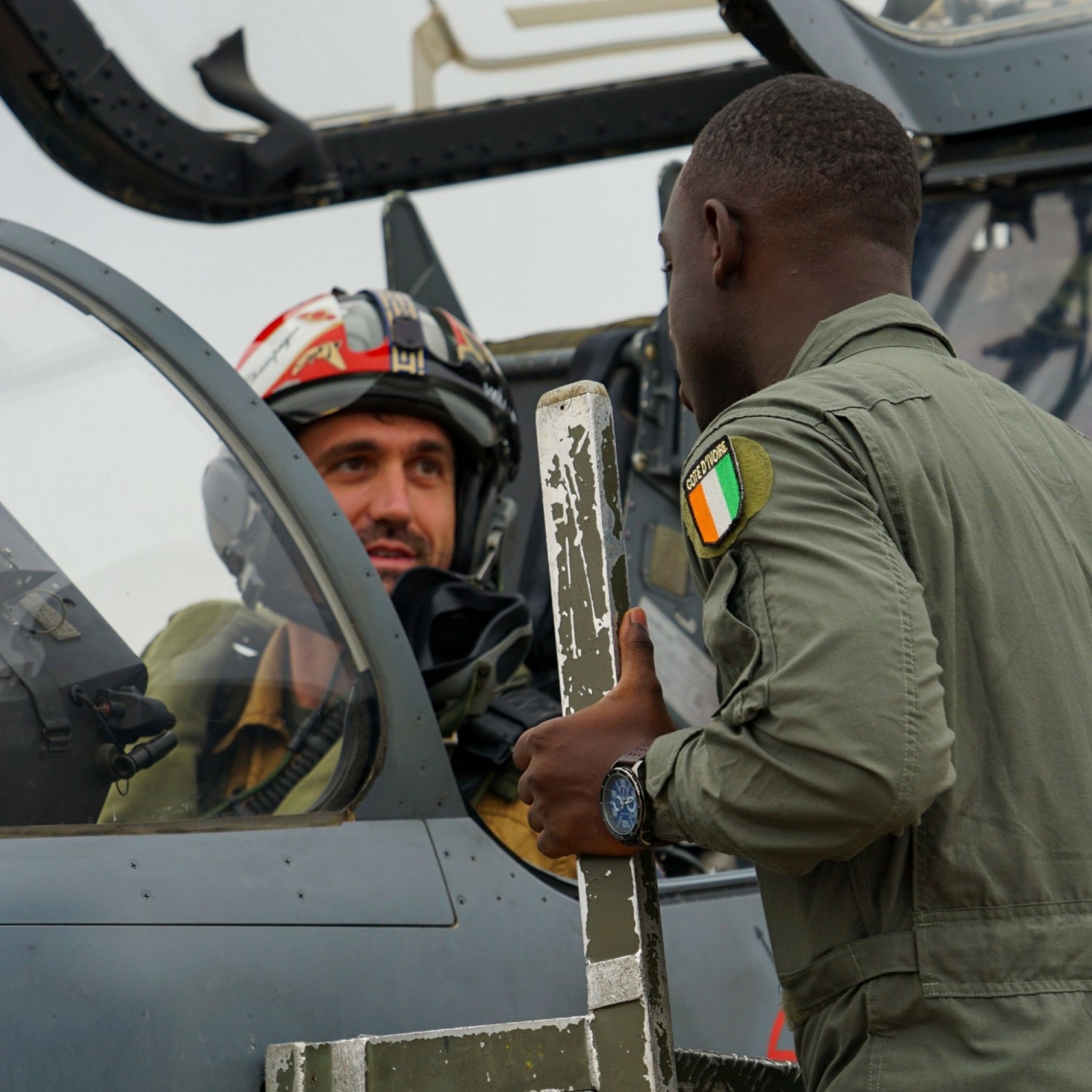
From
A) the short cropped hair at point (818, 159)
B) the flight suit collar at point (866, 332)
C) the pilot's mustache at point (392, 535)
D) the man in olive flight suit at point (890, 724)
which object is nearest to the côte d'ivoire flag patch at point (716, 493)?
the man in olive flight suit at point (890, 724)

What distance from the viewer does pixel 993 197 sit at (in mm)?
4020

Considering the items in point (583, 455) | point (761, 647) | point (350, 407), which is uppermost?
point (350, 407)

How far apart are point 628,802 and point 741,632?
0.71 feet

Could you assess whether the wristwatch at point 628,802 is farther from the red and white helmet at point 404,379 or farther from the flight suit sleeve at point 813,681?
the red and white helmet at point 404,379

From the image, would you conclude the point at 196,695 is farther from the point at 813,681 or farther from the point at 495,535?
the point at 495,535

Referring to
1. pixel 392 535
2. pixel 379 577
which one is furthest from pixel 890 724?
pixel 392 535

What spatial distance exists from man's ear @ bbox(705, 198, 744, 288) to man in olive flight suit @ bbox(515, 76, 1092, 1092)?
0.12 meters

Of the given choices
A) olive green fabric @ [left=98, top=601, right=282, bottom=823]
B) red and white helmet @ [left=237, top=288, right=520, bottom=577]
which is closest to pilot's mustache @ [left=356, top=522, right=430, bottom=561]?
red and white helmet @ [left=237, top=288, right=520, bottom=577]

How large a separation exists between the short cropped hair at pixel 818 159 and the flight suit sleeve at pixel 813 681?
0.35 metres

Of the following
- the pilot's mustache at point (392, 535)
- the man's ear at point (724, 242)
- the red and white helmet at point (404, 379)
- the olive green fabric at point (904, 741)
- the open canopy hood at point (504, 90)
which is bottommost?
the olive green fabric at point (904, 741)

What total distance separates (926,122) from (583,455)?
7.88 feet

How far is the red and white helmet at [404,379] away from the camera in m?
2.91

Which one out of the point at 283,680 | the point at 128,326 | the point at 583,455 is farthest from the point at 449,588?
the point at 583,455

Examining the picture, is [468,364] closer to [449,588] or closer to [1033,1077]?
[449,588]
